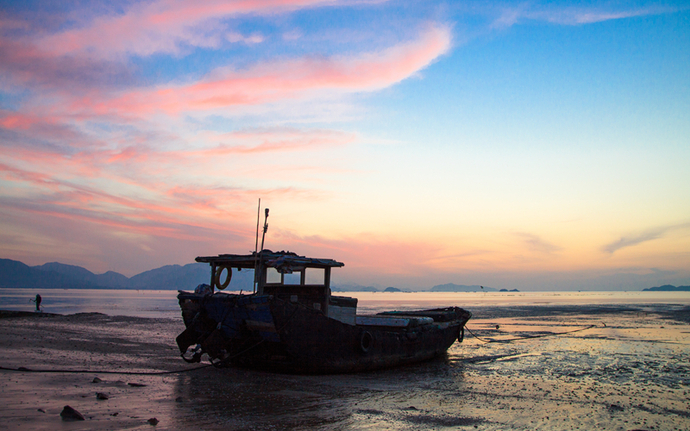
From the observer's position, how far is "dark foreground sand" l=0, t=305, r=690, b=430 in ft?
26.3

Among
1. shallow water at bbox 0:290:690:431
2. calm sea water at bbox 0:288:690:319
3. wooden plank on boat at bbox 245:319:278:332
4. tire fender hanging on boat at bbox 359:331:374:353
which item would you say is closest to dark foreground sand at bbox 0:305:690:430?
shallow water at bbox 0:290:690:431

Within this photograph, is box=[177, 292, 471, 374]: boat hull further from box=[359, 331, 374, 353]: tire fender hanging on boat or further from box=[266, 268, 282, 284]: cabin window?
box=[266, 268, 282, 284]: cabin window

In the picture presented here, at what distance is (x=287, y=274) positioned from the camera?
13883mm

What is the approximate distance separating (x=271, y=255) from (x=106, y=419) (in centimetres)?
669

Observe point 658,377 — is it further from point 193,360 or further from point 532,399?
point 193,360

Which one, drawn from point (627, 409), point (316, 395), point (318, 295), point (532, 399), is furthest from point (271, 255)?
point (627, 409)

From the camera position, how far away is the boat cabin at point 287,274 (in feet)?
43.5

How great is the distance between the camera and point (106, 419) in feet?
24.8

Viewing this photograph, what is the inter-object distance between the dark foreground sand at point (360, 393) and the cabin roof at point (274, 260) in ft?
10.0

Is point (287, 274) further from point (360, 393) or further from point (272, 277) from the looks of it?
point (360, 393)

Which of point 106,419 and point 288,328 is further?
point 288,328

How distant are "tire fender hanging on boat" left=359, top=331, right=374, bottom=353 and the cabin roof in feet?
7.11

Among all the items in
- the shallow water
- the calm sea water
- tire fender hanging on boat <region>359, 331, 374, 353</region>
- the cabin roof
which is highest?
the cabin roof

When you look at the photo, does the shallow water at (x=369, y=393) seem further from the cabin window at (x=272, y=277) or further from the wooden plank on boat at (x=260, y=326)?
the cabin window at (x=272, y=277)
